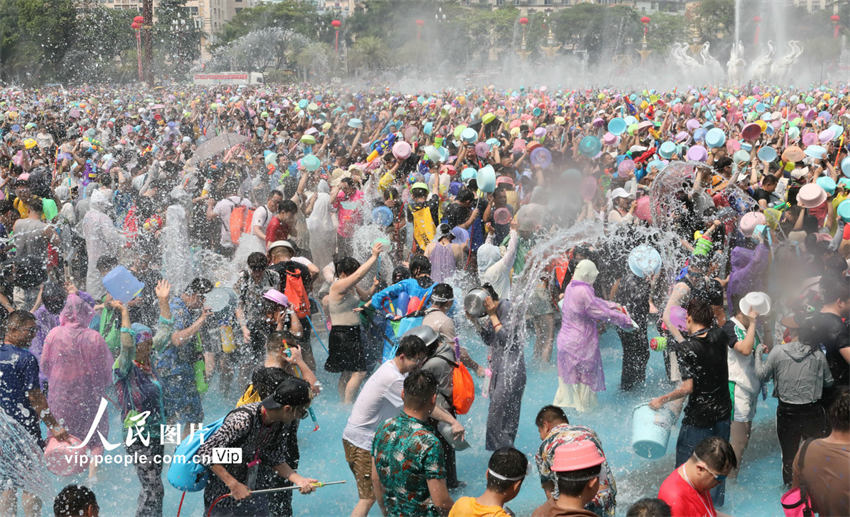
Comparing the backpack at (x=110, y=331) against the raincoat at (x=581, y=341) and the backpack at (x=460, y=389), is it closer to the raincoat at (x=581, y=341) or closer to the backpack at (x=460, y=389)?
the backpack at (x=460, y=389)

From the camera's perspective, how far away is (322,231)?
9484 millimetres

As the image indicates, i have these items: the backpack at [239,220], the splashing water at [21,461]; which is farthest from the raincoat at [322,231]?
the splashing water at [21,461]

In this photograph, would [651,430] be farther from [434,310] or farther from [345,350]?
[345,350]

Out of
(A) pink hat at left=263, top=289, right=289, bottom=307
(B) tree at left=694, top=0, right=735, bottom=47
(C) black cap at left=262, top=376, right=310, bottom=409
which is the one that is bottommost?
(B) tree at left=694, top=0, right=735, bottom=47

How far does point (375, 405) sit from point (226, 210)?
5542 millimetres

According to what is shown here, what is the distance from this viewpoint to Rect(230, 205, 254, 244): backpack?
373 inches

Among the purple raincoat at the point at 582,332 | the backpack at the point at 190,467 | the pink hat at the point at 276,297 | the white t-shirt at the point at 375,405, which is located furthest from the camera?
the purple raincoat at the point at 582,332

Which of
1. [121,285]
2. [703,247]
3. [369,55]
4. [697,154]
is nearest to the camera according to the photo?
[121,285]

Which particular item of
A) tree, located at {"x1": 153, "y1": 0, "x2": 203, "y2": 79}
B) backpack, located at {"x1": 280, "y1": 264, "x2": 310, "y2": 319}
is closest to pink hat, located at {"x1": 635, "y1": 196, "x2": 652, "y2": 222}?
backpack, located at {"x1": 280, "y1": 264, "x2": 310, "y2": 319}

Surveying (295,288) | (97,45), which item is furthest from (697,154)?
(97,45)

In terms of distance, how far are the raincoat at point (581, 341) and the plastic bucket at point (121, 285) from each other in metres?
3.34

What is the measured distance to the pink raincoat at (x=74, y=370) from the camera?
5566mm

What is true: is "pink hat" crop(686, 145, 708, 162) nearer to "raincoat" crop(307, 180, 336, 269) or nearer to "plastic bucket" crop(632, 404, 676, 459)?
"raincoat" crop(307, 180, 336, 269)

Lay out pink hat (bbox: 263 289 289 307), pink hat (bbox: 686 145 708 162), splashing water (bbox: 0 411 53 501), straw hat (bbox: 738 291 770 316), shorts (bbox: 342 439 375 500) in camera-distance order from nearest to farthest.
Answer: shorts (bbox: 342 439 375 500)
splashing water (bbox: 0 411 53 501)
straw hat (bbox: 738 291 770 316)
pink hat (bbox: 263 289 289 307)
pink hat (bbox: 686 145 708 162)
